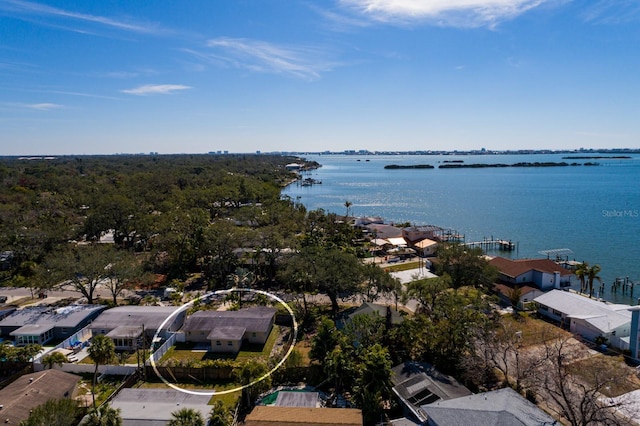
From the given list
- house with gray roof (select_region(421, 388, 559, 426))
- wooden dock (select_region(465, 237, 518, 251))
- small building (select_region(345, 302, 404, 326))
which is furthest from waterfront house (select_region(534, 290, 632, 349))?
wooden dock (select_region(465, 237, 518, 251))

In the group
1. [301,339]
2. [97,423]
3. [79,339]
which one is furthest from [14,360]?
[301,339]


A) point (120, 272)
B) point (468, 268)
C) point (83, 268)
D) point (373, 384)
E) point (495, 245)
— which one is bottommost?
point (495, 245)

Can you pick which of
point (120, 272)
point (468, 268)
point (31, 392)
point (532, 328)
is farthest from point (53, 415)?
point (468, 268)

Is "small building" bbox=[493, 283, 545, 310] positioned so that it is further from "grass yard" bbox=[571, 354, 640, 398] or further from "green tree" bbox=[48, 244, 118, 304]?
"green tree" bbox=[48, 244, 118, 304]

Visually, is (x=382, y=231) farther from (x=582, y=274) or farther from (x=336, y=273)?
(x=336, y=273)

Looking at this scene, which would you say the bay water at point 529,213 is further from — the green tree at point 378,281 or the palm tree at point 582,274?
the green tree at point 378,281

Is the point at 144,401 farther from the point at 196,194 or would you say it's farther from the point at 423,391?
the point at 196,194
